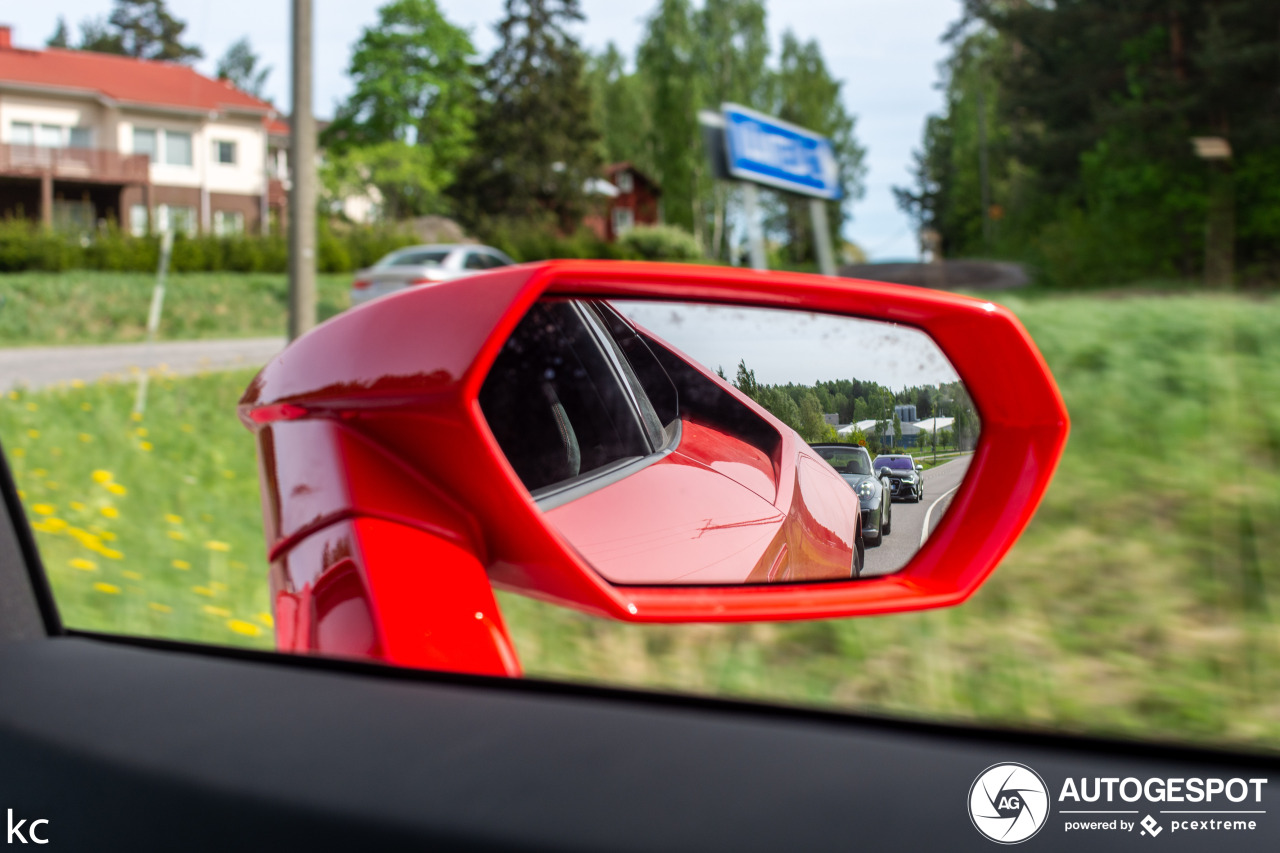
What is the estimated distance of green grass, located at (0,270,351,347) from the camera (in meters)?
2.22

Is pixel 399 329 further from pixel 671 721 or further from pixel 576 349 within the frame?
pixel 671 721

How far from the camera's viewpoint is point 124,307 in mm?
2445

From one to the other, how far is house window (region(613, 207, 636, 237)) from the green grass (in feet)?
2.83

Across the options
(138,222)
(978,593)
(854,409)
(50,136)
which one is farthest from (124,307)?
(978,593)

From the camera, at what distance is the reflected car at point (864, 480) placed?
29.2 inches

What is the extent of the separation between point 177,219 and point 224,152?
234 mm

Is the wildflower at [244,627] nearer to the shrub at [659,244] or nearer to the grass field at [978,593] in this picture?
the grass field at [978,593]

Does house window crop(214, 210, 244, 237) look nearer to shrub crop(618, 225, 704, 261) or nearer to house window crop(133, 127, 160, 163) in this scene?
house window crop(133, 127, 160, 163)

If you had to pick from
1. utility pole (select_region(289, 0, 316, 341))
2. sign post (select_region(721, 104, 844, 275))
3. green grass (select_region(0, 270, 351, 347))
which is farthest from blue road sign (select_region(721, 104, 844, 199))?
green grass (select_region(0, 270, 351, 347))

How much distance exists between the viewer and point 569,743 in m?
0.98

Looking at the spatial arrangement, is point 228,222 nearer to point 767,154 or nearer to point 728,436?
point 767,154

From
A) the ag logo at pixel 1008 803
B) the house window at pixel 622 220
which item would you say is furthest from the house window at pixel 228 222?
the ag logo at pixel 1008 803

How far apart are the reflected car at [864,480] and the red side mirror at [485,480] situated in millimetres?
86

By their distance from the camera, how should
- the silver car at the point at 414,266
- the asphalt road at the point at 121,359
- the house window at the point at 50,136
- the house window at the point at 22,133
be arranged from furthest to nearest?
the asphalt road at the point at 121,359
the house window at the point at 50,136
the house window at the point at 22,133
the silver car at the point at 414,266
